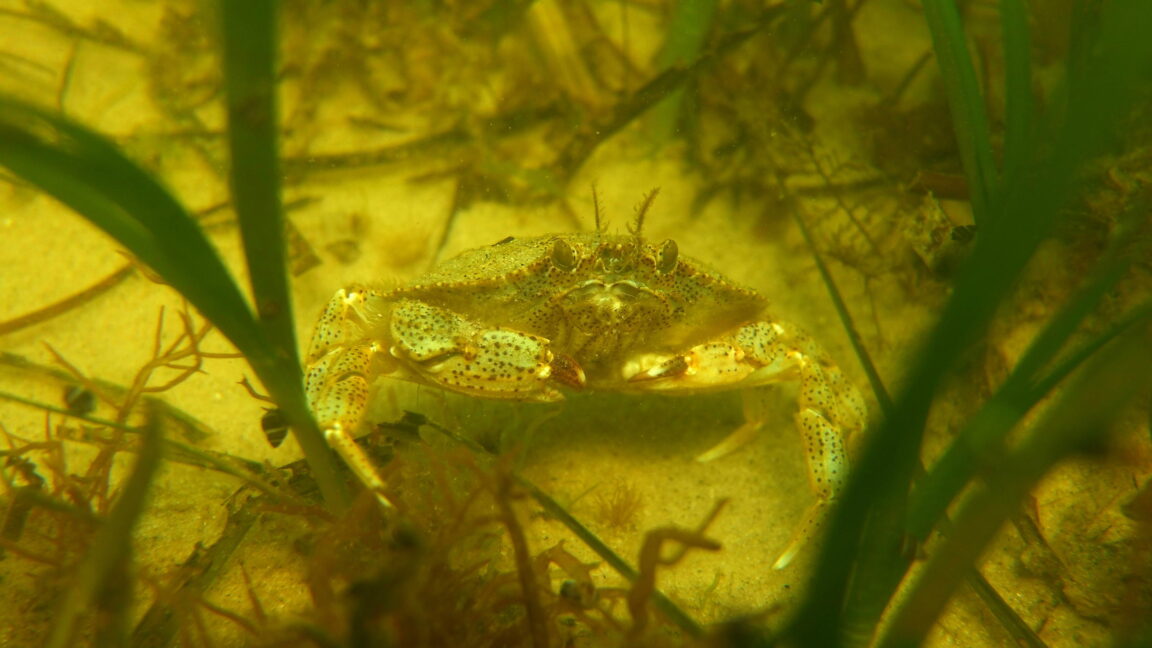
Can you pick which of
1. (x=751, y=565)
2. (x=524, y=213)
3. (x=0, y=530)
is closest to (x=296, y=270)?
(x=524, y=213)

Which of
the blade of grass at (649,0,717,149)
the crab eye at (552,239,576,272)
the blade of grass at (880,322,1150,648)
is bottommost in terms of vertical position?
the blade of grass at (880,322,1150,648)

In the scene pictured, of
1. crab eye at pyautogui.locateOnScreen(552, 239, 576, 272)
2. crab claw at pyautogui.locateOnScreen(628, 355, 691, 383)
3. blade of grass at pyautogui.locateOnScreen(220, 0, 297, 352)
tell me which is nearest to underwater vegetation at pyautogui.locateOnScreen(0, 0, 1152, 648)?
blade of grass at pyautogui.locateOnScreen(220, 0, 297, 352)

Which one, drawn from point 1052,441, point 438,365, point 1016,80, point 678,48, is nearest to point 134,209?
point 438,365

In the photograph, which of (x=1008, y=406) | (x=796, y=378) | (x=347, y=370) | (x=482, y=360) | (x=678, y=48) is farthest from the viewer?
(x=678, y=48)

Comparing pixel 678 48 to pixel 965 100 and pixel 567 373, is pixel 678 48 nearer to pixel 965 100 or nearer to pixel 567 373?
Answer: pixel 965 100

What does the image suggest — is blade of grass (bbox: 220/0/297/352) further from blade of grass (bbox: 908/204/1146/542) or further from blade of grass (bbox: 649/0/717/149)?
blade of grass (bbox: 649/0/717/149)
